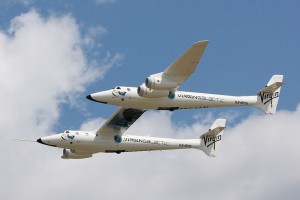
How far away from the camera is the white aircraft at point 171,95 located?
89625 mm

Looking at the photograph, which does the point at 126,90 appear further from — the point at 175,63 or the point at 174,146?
the point at 174,146

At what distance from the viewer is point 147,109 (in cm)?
9475

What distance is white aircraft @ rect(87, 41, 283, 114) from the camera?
89625 mm

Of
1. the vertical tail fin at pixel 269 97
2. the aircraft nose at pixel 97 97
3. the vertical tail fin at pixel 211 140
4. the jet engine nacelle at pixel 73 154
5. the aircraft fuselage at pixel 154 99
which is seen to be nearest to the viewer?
the aircraft fuselage at pixel 154 99

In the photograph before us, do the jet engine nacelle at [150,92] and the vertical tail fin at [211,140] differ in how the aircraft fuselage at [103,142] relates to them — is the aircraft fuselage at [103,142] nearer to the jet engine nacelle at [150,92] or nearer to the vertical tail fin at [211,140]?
the vertical tail fin at [211,140]

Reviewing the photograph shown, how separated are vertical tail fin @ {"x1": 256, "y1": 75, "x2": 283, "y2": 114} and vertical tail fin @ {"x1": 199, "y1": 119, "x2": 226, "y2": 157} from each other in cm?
1149

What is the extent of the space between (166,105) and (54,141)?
15094 mm

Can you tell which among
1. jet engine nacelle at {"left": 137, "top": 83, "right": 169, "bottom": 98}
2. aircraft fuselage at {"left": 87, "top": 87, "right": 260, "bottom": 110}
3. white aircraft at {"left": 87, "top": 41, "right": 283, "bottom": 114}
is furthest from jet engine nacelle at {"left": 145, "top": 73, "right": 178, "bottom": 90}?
aircraft fuselage at {"left": 87, "top": 87, "right": 260, "bottom": 110}

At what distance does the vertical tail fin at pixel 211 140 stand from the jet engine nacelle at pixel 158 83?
67.7ft

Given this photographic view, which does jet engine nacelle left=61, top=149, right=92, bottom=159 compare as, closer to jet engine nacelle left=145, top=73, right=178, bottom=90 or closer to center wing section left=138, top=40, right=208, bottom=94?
center wing section left=138, top=40, right=208, bottom=94

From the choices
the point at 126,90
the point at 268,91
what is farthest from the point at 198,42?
Result: the point at 268,91

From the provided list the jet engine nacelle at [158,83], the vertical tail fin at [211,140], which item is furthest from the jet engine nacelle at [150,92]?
the vertical tail fin at [211,140]

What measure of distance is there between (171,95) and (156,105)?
1.82 m

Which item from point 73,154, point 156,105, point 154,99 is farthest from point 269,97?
point 73,154
